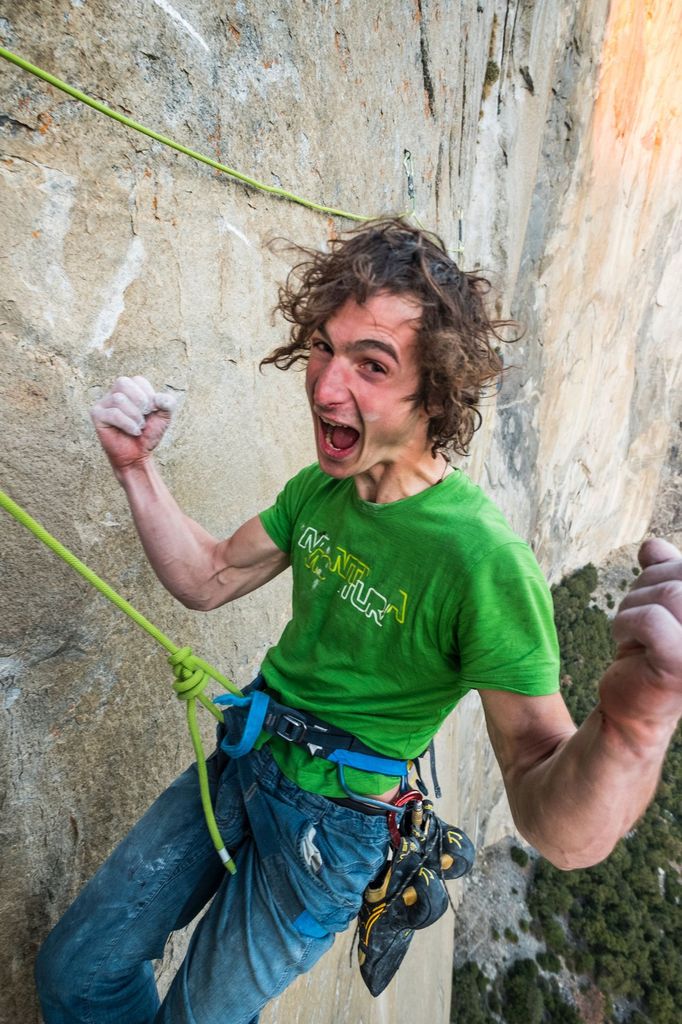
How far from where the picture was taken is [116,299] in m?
1.38

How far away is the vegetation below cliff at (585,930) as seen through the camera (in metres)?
13.0

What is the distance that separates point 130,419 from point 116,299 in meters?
0.36

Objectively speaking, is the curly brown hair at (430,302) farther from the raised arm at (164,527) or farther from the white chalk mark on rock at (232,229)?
the white chalk mark on rock at (232,229)

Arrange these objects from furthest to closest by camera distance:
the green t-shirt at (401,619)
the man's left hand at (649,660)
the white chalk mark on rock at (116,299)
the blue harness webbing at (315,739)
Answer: the white chalk mark on rock at (116,299), the blue harness webbing at (315,739), the green t-shirt at (401,619), the man's left hand at (649,660)

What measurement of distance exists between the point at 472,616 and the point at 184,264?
1091 mm

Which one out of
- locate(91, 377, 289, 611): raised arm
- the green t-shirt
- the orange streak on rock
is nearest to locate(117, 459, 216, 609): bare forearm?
locate(91, 377, 289, 611): raised arm

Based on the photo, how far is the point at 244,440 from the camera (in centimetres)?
197

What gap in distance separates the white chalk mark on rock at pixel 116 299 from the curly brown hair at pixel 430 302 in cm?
40

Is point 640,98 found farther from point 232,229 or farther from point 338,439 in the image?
point 338,439

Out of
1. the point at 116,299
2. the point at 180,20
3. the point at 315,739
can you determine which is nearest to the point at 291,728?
the point at 315,739

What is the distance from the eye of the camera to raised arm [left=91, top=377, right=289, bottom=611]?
3.90ft

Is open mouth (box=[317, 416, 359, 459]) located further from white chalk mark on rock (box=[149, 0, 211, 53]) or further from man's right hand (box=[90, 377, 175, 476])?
white chalk mark on rock (box=[149, 0, 211, 53])

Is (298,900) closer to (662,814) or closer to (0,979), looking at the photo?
(0,979)

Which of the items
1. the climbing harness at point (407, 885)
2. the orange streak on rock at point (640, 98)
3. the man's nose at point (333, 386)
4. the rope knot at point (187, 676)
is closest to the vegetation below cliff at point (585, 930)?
the orange streak on rock at point (640, 98)
